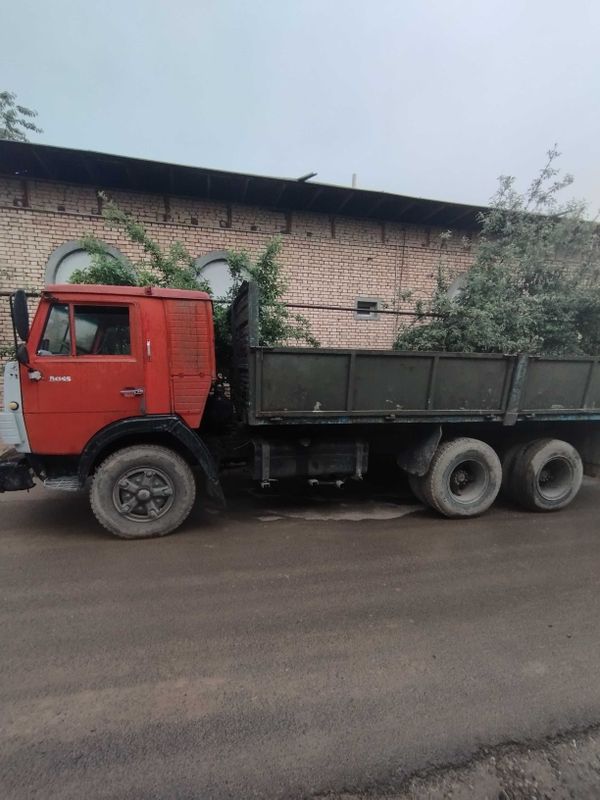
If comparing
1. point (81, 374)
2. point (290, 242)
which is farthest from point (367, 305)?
point (81, 374)

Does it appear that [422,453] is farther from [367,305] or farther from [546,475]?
[367,305]

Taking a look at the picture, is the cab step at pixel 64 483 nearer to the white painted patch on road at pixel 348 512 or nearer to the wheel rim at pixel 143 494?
the wheel rim at pixel 143 494

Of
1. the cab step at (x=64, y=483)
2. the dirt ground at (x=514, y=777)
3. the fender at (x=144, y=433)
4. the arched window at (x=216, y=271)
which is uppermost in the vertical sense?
the arched window at (x=216, y=271)

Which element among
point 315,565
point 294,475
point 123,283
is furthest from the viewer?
point 123,283

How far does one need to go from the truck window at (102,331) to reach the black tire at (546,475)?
15.4 feet

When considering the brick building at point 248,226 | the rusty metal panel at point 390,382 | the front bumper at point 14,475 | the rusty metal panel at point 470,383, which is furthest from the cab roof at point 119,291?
the brick building at point 248,226

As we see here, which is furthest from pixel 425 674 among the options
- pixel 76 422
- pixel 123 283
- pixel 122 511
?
A: pixel 123 283

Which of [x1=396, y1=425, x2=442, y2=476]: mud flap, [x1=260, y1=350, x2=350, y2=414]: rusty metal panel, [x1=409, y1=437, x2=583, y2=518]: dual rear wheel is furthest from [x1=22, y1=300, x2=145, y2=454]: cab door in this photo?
[x1=409, y1=437, x2=583, y2=518]: dual rear wheel

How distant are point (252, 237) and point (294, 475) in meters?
6.34

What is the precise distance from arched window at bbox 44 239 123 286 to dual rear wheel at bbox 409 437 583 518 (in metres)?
7.10

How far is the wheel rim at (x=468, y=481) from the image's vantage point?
16.2ft

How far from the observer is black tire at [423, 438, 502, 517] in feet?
15.7

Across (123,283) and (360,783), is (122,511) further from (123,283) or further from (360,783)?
(123,283)

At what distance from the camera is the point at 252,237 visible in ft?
30.1
